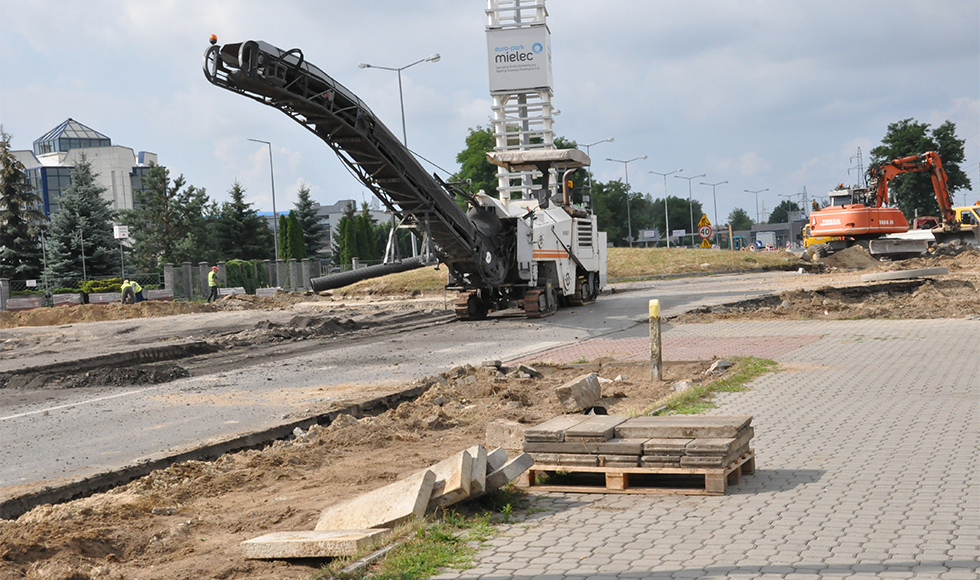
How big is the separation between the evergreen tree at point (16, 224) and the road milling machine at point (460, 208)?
3630cm

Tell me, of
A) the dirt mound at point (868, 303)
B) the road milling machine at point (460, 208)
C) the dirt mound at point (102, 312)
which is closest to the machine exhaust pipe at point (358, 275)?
the road milling machine at point (460, 208)

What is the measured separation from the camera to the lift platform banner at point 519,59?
134ft

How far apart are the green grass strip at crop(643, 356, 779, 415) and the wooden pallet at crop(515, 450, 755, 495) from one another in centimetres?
245

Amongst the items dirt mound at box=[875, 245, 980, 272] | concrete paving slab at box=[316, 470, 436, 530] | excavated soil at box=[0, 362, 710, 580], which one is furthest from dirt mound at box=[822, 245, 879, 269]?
concrete paving slab at box=[316, 470, 436, 530]

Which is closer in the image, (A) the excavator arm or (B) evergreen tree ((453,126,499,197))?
(A) the excavator arm

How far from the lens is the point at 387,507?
579cm

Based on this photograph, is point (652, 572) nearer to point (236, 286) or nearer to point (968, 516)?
point (968, 516)

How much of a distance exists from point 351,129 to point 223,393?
26.3ft

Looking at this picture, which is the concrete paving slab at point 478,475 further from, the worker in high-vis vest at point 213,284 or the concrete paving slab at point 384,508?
the worker in high-vis vest at point 213,284

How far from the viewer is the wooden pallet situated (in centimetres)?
651

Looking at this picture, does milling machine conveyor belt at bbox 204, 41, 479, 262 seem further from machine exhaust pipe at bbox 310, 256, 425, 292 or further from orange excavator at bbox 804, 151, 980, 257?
orange excavator at bbox 804, 151, 980, 257

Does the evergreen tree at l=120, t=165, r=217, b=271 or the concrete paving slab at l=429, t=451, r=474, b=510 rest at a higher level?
the evergreen tree at l=120, t=165, r=217, b=271

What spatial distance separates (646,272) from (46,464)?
129ft

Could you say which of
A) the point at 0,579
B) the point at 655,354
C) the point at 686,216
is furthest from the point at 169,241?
the point at 686,216
